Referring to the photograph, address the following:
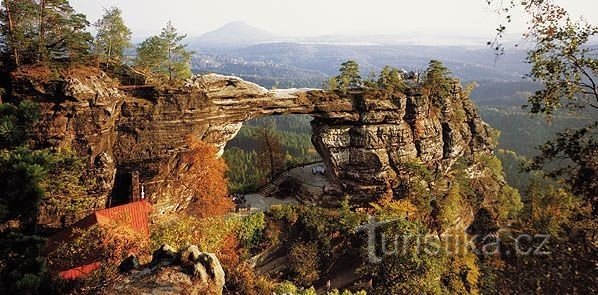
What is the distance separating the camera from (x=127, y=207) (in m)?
21.3

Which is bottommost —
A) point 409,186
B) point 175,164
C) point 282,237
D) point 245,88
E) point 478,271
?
point 478,271

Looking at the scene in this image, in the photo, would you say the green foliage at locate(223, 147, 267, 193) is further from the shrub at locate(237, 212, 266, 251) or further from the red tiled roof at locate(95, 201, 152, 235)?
the red tiled roof at locate(95, 201, 152, 235)

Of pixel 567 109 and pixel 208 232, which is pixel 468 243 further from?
pixel 567 109

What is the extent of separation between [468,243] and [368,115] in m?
13.3

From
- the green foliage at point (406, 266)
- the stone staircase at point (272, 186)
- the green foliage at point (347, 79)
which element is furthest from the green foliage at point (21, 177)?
the green foliage at point (347, 79)

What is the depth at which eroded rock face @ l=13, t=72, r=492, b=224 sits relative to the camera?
22.2 meters

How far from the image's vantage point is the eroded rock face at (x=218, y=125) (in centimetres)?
2216

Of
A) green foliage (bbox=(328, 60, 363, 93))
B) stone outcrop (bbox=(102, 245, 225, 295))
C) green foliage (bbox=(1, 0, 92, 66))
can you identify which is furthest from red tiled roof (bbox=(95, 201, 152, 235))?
green foliage (bbox=(328, 60, 363, 93))

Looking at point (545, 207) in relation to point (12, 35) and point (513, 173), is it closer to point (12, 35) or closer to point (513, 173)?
point (12, 35)

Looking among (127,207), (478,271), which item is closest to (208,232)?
(127,207)

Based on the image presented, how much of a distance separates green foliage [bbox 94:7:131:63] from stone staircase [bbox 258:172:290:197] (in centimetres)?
1598

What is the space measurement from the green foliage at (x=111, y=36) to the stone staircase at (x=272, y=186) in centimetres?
1598

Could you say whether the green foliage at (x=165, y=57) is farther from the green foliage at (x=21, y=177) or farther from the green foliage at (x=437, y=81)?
the green foliage at (x=437, y=81)

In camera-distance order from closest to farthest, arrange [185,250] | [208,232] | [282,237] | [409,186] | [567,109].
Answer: [567,109], [185,250], [208,232], [282,237], [409,186]
